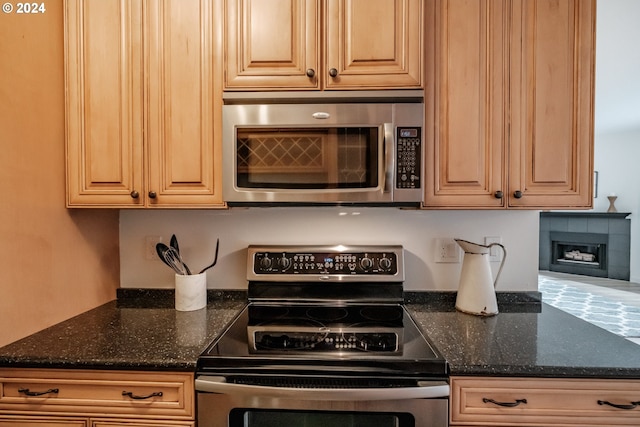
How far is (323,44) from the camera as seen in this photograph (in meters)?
1.32

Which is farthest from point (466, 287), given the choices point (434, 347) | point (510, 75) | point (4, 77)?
point (4, 77)

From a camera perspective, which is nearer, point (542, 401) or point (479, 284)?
point (542, 401)

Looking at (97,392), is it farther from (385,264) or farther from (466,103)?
(466,103)

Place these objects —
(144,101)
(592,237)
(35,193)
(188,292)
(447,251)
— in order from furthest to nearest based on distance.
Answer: (592,237)
(447,251)
(188,292)
(144,101)
(35,193)

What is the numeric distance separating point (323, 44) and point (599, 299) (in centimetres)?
535

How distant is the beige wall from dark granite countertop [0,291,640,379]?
0.38 feet

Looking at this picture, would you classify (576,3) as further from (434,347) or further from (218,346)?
(218,346)

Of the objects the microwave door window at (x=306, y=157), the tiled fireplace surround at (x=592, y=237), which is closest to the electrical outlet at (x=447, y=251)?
the microwave door window at (x=306, y=157)

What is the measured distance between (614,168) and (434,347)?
24.0 feet

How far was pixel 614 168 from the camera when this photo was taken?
6.32 m

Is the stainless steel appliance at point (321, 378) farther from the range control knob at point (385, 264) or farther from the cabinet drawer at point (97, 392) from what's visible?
the range control knob at point (385, 264)

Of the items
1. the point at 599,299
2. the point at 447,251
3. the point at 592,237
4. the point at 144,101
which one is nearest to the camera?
the point at 144,101

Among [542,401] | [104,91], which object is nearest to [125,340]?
[104,91]

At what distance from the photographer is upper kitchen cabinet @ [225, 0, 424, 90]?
1.30 metres
